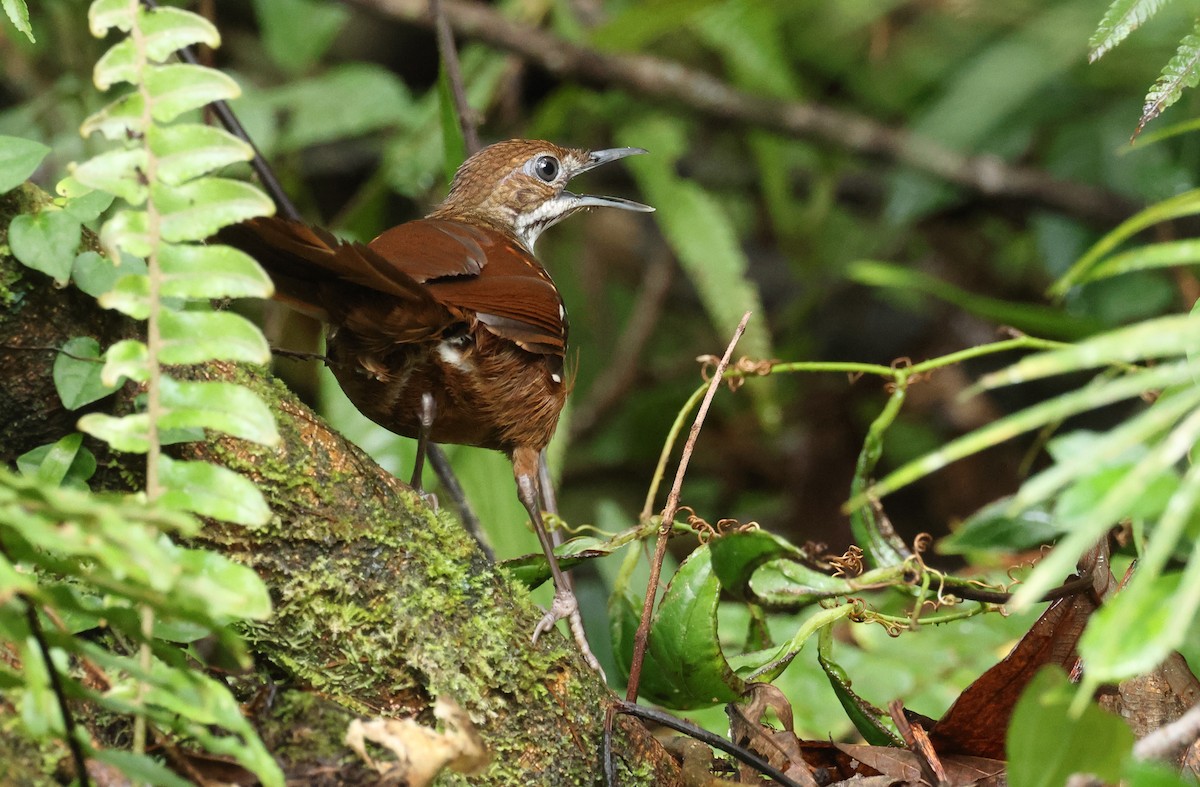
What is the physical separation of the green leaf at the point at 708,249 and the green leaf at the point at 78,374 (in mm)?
3144

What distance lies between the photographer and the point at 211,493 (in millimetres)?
1442

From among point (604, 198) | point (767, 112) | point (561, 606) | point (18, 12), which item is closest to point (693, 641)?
point (561, 606)

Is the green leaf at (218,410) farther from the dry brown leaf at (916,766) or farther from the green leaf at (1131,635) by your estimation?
the dry brown leaf at (916,766)

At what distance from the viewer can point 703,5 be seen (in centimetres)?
496

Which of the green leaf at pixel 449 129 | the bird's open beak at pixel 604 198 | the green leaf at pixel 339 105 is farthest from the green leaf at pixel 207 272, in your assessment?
the green leaf at pixel 339 105

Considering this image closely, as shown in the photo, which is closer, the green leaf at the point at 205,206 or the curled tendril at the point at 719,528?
the green leaf at the point at 205,206

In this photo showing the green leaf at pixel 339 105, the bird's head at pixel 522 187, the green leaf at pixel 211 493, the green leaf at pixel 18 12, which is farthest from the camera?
the green leaf at pixel 339 105

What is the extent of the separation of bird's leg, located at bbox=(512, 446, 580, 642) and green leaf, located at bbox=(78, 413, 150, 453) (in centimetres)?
75

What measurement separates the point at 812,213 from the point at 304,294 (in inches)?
168

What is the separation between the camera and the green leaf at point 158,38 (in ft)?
5.11

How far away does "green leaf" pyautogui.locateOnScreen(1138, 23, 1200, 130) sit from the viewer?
1.89 metres

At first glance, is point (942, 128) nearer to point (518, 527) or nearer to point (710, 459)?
point (710, 459)

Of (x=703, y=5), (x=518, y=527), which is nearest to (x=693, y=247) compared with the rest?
(x=703, y=5)

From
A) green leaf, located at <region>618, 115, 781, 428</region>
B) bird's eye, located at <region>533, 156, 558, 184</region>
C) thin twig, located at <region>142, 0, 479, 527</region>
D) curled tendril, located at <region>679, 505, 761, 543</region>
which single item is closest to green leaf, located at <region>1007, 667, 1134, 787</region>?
curled tendril, located at <region>679, 505, 761, 543</region>
